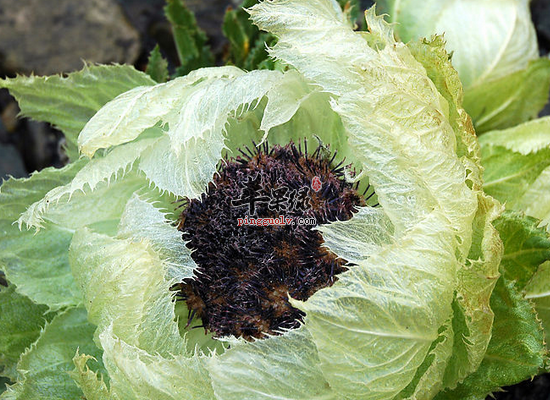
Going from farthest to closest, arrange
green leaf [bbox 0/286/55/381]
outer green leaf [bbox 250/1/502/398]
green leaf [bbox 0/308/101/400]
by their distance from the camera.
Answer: green leaf [bbox 0/286/55/381], green leaf [bbox 0/308/101/400], outer green leaf [bbox 250/1/502/398]

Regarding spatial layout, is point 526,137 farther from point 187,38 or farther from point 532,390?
point 187,38

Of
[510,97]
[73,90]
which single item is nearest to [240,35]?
[73,90]

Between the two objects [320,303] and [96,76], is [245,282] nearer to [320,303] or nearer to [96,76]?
[320,303]

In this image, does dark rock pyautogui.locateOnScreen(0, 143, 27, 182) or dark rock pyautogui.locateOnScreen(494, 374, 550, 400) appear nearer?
dark rock pyautogui.locateOnScreen(494, 374, 550, 400)

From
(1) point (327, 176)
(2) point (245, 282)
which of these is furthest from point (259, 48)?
(2) point (245, 282)

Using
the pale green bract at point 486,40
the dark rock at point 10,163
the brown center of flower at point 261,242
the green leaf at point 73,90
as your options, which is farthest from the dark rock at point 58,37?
the brown center of flower at point 261,242

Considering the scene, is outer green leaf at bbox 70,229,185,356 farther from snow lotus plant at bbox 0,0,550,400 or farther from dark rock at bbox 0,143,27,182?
dark rock at bbox 0,143,27,182

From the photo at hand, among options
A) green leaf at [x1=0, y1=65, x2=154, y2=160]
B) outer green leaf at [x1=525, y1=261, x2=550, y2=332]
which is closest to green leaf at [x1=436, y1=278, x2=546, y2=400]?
outer green leaf at [x1=525, y1=261, x2=550, y2=332]
